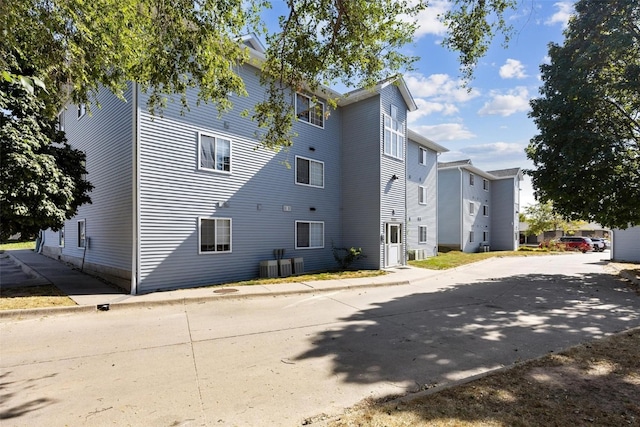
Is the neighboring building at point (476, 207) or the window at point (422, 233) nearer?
the window at point (422, 233)

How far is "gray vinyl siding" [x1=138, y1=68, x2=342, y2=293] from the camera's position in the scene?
36.7 feet

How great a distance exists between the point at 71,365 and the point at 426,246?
73.1 feet

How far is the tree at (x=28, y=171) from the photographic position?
9602mm

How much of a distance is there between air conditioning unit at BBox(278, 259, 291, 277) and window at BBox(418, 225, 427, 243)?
1203cm

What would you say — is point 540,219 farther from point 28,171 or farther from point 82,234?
point 28,171

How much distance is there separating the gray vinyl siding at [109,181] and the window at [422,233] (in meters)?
18.2

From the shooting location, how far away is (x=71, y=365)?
202 inches

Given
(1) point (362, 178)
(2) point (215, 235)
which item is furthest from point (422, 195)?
(2) point (215, 235)

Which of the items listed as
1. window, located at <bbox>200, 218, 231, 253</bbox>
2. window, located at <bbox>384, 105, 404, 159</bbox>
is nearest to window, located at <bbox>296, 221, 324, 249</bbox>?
window, located at <bbox>200, 218, 231, 253</bbox>

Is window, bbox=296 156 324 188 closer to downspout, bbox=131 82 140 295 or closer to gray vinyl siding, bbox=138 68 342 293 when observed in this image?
gray vinyl siding, bbox=138 68 342 293

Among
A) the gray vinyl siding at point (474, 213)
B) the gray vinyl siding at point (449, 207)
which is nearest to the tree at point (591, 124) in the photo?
the gray vinyl siding at point (449, 207)

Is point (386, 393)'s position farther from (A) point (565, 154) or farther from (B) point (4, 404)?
(A) point (565, 154)

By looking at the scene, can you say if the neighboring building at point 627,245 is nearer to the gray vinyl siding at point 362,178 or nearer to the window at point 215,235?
the gray vinyl siding at point 362,178

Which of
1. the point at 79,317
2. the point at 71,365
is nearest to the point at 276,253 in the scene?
the point at 79,317
